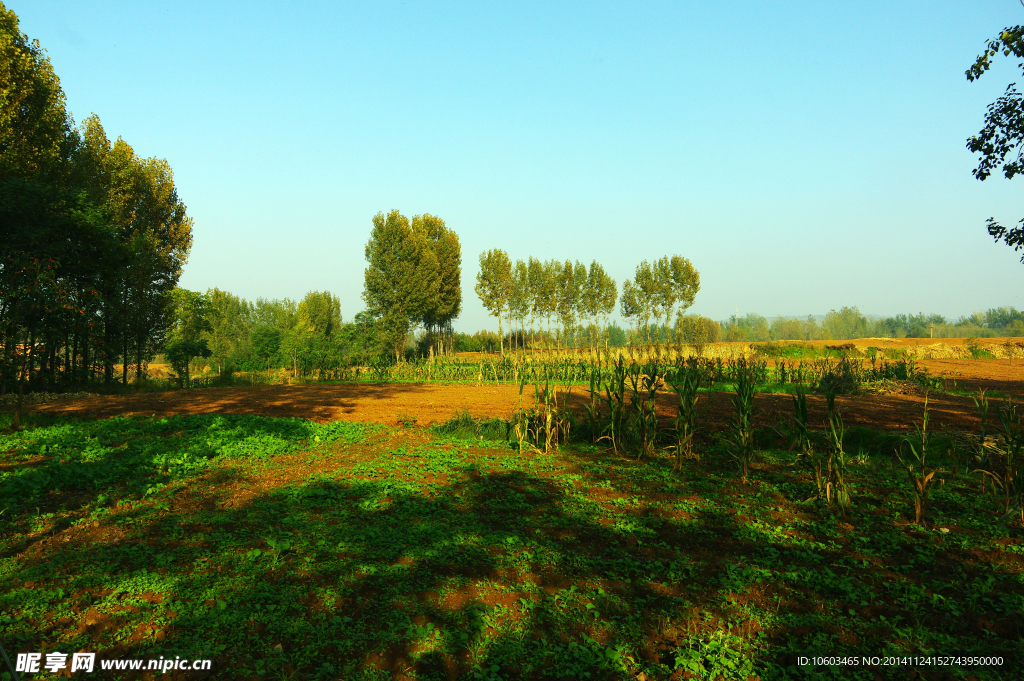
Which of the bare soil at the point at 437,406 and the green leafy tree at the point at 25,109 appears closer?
the bare soil at the point at 437,406

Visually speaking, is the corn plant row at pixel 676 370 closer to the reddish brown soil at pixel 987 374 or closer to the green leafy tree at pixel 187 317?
the reddish brown soil at pixel 987 374

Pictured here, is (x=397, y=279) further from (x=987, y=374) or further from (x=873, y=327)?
(x=873, y=327)

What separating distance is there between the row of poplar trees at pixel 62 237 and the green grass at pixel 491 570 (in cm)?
397

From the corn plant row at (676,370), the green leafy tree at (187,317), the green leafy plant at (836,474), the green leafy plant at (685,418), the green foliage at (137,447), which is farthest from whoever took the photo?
the green leafy tree at (187,317)

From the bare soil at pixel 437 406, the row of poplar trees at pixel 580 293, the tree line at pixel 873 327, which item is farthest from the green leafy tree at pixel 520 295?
the tree line at pixel 873 327

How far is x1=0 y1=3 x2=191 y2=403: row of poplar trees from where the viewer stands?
1001 cm

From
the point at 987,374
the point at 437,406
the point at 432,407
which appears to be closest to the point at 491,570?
the point at 432,407

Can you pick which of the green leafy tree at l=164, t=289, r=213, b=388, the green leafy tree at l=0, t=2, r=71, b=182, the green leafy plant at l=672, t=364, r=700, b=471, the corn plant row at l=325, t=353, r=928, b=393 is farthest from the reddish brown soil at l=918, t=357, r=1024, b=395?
the green leafy tree at l=164, t=289, r=213, b=388

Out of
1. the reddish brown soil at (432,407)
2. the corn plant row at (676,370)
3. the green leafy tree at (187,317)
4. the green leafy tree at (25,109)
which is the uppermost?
the green leafy tree at (25,109)

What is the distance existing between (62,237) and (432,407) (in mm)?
12443

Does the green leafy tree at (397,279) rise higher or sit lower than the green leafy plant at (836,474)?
higher

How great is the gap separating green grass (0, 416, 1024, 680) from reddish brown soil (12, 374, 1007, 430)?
3.92 metres

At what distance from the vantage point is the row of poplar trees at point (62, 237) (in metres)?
10.0

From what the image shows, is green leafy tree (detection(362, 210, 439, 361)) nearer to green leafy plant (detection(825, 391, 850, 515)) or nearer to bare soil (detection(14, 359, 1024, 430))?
bare soil (detection(14, 359, 1024, 430))
